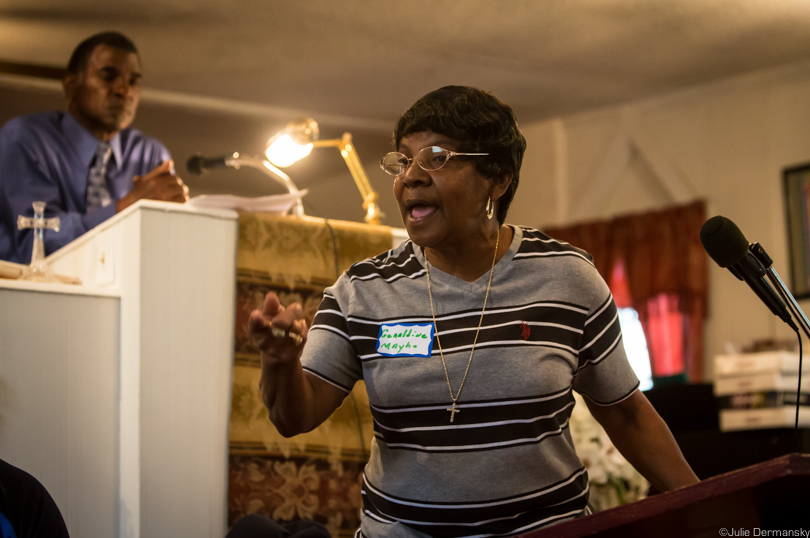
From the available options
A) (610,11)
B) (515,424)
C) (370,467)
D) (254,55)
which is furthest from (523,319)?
(254,55)

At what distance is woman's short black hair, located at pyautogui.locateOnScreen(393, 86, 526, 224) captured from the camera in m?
1.69

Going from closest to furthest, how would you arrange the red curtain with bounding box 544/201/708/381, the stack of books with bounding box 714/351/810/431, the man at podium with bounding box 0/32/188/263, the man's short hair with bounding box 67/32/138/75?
the man at podium with bounding box 0/32/188/263, the man's short hair with bounding box 67/32/138/75, the stack of books with bounding box 714/351/810/431, the red curtain with bounding box 544/201/708/381

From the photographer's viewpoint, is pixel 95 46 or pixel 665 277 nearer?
pixel 95 46

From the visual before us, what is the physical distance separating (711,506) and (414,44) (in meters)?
5.58

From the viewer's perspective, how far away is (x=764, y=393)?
4387 millimetres

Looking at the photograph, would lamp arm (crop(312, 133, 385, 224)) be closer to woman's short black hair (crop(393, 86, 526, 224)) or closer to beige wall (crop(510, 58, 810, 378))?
woman's short black hair (crop(393, 86, 526, 224))

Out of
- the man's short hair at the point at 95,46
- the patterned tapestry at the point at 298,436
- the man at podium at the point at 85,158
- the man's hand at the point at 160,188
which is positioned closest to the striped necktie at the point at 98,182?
the man at podium at the point at 85,158

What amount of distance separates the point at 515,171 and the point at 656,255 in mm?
5690

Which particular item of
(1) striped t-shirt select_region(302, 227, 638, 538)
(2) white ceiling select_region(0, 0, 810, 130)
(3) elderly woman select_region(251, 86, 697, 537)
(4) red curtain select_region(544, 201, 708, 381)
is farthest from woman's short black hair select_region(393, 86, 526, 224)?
(4) red curtain select_region(544, 201, 708, 381)

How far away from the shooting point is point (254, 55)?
21.4 feet

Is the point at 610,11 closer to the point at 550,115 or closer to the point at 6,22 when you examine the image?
the point at 550,115

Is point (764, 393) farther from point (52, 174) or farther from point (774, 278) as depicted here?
point (52, 174)

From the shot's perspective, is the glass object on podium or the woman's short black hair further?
the glass object on podium

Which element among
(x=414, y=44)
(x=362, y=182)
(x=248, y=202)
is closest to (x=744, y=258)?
(x=248, y=202)
